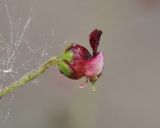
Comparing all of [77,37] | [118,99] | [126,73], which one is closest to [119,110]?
[118,99]

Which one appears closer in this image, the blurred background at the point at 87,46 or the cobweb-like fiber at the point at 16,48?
the cobweb-like fiber at the point at 16,48

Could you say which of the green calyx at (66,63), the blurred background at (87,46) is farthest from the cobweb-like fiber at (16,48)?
the green calyx at (66,63)

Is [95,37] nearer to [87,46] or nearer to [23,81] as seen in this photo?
[23,81]

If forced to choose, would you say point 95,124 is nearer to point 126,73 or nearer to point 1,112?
point 126,73

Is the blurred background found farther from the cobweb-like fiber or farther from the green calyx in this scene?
the green calyx

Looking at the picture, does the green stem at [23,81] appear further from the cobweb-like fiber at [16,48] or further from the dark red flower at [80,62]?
the cobweb-like fiber at [16,48]

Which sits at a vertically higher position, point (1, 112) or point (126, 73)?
point (126, 73)
